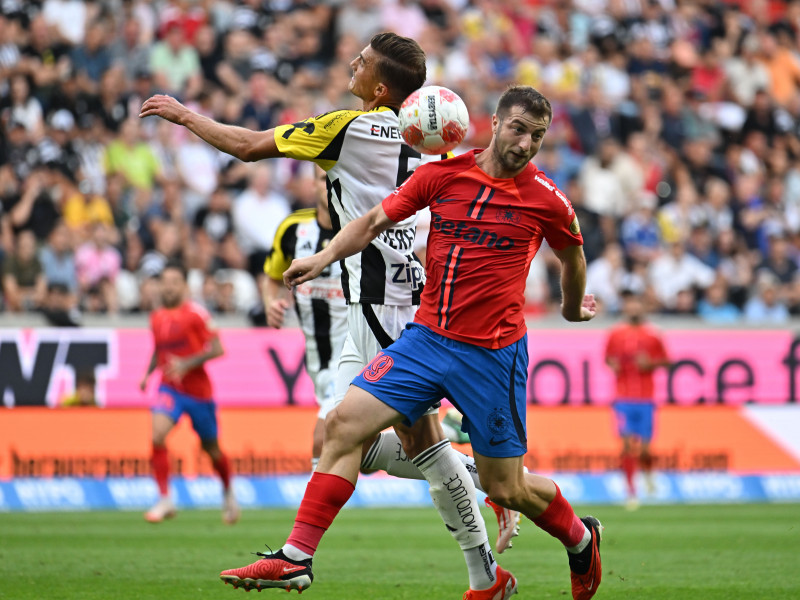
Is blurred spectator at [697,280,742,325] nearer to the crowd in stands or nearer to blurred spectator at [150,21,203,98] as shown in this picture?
the crowd in stands

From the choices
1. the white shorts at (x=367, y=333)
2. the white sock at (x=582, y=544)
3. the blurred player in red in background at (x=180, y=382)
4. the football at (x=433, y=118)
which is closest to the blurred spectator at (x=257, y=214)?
the blurred player in red in background at (x=180, y=382)

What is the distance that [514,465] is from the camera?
617cm

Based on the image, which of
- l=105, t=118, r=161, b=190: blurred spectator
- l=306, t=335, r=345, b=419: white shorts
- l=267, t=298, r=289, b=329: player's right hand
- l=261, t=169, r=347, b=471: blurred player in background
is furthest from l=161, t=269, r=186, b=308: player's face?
l=267, t=298, r=289, b=329: player's right hand

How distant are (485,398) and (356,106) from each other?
39.6 ft

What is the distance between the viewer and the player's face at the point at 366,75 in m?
6.84

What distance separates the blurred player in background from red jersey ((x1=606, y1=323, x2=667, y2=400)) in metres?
6.81

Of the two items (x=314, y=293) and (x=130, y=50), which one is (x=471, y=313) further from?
(x=130, y=50)

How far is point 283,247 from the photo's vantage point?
10.4m

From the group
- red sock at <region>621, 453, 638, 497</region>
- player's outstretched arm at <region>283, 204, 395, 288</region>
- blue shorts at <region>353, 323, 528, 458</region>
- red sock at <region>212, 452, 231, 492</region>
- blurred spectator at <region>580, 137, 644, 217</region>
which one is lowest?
red sock at <region>621, 453, 638, 497</region>

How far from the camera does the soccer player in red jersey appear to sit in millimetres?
6051

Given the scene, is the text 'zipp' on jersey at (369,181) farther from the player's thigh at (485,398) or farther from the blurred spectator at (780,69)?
the blurred spectator at (780,69)

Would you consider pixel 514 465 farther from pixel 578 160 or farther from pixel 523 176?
pixel 578 160

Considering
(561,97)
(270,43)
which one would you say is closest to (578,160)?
(561,97)

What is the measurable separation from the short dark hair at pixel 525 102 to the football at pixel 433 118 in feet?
1.07
